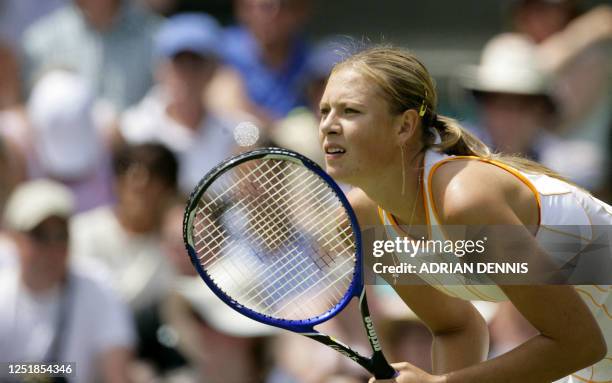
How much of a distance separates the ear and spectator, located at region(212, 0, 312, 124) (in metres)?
2.67

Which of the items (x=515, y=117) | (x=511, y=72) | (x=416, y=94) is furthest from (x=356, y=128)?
(x=511, y=72)

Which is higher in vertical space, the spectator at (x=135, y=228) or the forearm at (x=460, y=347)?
the spectator at (x=135, y=228)

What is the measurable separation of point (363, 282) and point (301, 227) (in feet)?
2.19

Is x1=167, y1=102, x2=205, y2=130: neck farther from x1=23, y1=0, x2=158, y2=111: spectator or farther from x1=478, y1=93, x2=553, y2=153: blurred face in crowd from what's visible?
x1=478, y1=93, x2=553, y2=153: blurred face in crowd

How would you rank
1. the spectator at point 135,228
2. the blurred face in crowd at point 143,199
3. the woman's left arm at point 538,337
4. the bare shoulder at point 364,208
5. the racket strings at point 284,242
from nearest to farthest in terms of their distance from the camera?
the woman's left arm at point 538,337 < the bare shoulder at point 364,208 < the racket strings at point 284,242 < the spectator at point 135,228 < the blurred face in crowd at point 143,199

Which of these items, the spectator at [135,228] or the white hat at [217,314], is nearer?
the white hat at [217,314]

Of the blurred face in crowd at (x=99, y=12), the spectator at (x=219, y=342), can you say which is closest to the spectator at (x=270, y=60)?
the blurred face in crowd at (x=99, y=12)

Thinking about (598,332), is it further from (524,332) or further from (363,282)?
(524,332)

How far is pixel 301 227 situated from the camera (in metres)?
3.73

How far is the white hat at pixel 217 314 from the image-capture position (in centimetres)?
485

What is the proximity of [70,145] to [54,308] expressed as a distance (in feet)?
3.58

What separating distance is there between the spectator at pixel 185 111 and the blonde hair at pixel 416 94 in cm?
240

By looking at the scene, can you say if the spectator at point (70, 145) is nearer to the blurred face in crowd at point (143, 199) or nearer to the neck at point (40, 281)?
the blurred face in crowd at point (143, 199)

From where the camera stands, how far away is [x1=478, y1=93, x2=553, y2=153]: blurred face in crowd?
543 centimetres
